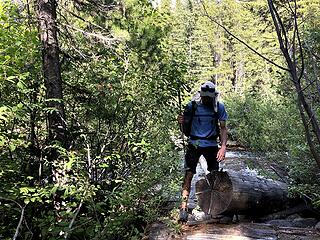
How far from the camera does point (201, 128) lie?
17.7 ft

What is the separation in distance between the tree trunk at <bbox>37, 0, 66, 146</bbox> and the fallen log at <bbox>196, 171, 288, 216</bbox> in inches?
92.4

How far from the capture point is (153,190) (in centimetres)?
567

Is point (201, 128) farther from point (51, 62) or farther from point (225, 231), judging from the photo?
point (51, 62)

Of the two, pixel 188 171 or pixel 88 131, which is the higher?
pixel 88 131

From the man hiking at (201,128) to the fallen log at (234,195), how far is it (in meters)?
0.60

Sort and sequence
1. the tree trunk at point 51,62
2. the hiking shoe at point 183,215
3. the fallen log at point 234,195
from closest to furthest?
the hiking shoe at point 183,215, the tree trunk at point 51,62, the fallen log at point 234,195

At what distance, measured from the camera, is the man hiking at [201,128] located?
5.34 metres

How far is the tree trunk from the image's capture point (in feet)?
18.0

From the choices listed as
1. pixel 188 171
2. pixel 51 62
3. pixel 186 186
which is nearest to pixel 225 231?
pixel 186 186


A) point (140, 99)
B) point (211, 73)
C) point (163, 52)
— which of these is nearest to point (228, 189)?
point (140, 99)

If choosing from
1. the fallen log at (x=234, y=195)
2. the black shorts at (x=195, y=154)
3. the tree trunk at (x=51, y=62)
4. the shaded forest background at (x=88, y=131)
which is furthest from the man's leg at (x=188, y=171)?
the tree trunk at (x=51, y=62)

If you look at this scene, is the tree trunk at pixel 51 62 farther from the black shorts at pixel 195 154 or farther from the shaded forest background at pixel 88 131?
the black shorts at pixel 195 154

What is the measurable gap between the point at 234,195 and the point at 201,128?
1.16m

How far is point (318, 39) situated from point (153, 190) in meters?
4.72
